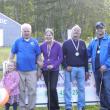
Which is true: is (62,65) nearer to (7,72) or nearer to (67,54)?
(67,54)

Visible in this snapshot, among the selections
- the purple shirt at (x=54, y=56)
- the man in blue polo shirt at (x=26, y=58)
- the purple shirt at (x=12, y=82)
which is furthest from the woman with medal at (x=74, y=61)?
the purple shirt at (x=12, y=82)

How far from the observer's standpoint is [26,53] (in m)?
9.53

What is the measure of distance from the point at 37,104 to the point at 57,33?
A: 5555 centimetres

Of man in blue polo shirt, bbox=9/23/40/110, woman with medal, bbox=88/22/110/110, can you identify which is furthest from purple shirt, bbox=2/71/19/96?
woman with medal, bbox=88/22/110/110

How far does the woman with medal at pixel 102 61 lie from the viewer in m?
9.68

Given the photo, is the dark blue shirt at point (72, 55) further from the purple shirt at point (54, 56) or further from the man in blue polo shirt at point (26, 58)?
the man in blue polo shirt at point (26, 58)

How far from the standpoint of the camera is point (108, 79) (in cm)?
976

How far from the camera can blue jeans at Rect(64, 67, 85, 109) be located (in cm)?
986

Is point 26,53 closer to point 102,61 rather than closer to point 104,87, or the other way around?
point 102,61

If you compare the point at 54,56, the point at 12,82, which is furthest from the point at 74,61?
the point at 12,82

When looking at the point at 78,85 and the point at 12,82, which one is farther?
the point at 78,85

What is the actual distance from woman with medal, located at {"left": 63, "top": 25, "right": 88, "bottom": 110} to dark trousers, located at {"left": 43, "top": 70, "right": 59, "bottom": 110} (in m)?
0.28

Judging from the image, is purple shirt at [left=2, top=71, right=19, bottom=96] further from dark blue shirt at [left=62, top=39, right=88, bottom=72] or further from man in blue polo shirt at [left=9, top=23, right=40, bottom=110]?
dark blue shirt at [left=62, top=39, right=88, bottom=72]

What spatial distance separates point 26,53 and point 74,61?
3.78 feet
